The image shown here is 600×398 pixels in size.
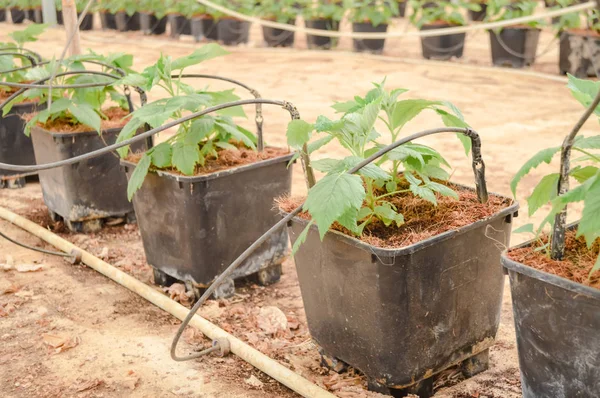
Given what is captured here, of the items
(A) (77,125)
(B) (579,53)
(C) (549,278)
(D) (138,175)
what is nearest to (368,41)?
(B) (579,53)

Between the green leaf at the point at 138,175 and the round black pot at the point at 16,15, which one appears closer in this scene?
the green leaf at the point at 138,175

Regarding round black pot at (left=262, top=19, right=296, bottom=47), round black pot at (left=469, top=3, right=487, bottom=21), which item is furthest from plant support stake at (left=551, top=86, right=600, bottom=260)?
round black pot at (left=469, top=3, right=487, bottom=21)

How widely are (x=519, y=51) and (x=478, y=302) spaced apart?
243 inches

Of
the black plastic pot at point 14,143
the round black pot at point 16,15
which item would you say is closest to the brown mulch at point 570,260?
the black plastic pot at point 14,143

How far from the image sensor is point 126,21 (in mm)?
12492

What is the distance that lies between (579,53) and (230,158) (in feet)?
16.9

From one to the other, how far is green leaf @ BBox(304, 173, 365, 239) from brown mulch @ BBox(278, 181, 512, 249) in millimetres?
166

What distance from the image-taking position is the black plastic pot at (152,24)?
1182 centimetres

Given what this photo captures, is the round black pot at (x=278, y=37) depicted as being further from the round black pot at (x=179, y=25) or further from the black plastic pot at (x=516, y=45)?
the black plastic pot at (x=516, y=45)

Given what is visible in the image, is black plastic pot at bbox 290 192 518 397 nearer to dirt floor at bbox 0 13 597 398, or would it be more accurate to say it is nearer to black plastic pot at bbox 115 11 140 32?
dirt floor at bbox 0 13 597 398

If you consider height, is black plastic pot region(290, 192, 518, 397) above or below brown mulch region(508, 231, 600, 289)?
below

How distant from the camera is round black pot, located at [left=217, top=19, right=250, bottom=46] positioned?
10.2 meters

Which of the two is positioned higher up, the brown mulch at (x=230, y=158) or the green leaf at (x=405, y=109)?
the green leaf at (x=405, y=109)

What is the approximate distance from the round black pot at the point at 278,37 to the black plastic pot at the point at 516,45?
117 inches
